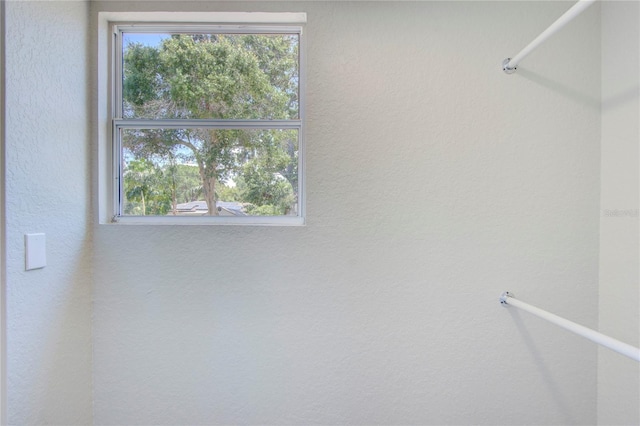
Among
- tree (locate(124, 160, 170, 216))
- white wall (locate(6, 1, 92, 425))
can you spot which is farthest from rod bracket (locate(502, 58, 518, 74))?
white wall (locate(6, 1, 92, 425))

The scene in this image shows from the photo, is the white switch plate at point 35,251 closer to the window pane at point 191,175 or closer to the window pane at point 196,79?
the window pane at point 191,175

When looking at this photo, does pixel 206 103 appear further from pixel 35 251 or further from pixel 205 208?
pixel 35 251

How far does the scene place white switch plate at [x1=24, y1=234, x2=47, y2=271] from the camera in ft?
2.88

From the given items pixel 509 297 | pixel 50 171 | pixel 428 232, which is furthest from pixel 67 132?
pixel 509 297

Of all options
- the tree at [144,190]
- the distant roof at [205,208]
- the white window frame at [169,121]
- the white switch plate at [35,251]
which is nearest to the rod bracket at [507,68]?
the white window frame at [169,121]

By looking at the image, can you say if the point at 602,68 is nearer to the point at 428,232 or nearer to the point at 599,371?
the point at 428,232

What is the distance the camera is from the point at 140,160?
1210 mm

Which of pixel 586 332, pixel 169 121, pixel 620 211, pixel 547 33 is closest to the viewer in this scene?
pixel 586 332

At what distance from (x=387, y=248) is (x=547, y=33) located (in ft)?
2.76

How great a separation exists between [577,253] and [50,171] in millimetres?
1884

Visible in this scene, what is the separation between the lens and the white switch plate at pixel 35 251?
0.88m

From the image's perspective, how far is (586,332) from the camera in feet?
2.65

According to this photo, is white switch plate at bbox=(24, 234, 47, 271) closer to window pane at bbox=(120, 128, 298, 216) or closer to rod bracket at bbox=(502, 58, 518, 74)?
window pane at bbox=(120, 128, 298, 216)

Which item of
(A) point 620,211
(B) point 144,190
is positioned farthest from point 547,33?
(B) point 144,190
